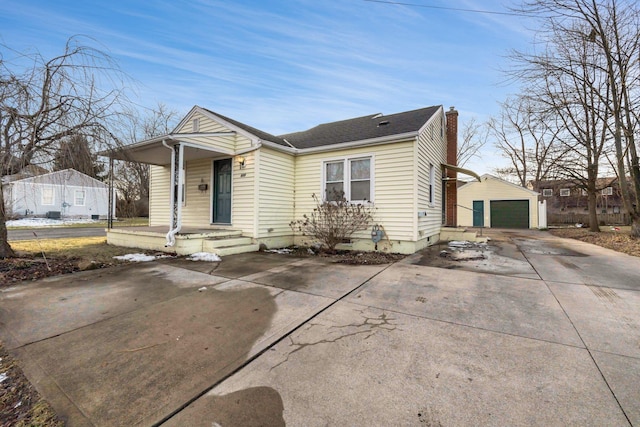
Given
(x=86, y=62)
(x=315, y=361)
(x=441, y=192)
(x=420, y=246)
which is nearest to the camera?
(x=315, y=361)

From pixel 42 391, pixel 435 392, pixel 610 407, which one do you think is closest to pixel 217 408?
pixel 42 391

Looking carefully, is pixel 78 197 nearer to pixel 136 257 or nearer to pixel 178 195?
pixel 136 257

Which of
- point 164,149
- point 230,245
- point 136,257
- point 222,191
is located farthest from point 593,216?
point 136,257

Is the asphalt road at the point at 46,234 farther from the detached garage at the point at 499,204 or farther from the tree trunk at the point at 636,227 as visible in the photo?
the detached garage at the point at 499,204

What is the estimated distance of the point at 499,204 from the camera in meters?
21.2

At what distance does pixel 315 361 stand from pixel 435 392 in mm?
935

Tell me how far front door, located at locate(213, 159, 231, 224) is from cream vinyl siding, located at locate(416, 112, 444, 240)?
5889 mm

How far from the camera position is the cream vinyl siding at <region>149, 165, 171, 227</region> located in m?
10.7

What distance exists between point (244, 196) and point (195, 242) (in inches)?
76.3

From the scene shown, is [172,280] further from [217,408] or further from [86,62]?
[86,62]

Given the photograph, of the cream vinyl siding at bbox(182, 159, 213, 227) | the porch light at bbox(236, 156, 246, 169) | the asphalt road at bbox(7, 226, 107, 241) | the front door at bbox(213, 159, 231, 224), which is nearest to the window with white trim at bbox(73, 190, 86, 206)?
the asphalt road at bbox(7, 226, 107, 241)

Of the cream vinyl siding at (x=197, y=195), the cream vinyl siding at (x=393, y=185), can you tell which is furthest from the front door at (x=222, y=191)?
the cream vinyl siding at (x=393, y=185)

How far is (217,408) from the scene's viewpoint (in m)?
1.75

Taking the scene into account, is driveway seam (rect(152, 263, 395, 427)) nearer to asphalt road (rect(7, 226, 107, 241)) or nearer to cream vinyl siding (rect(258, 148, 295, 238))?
cream vinyl siding (rect(258, 148, 295, 238))
